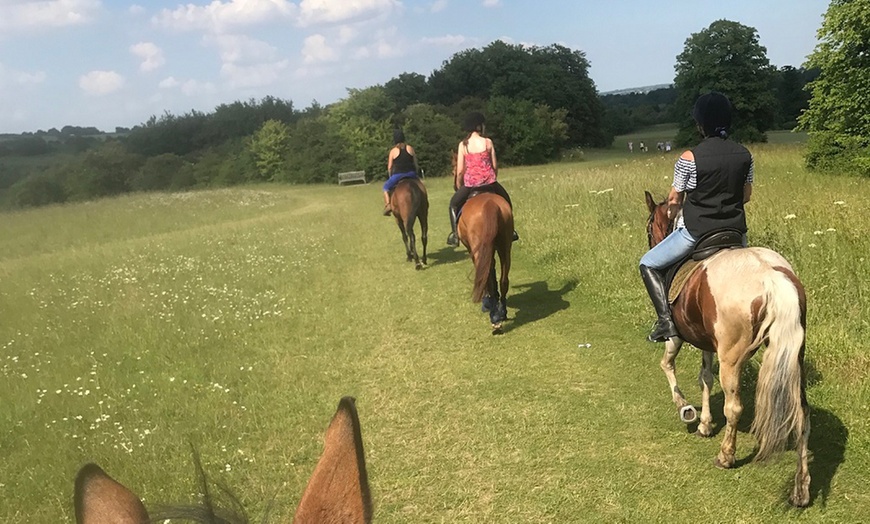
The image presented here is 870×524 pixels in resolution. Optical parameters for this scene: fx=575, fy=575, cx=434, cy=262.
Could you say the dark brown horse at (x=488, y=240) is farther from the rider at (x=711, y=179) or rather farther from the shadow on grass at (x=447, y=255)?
the shadow on grass at (x=447, y=255)

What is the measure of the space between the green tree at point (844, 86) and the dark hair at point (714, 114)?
14.6m

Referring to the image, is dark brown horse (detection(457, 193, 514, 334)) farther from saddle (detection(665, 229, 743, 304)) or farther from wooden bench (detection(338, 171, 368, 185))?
wooden bench (detection(338, 171, 368, 185))

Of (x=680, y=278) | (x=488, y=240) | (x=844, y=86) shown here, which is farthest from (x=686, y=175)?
(x=844, y=86)

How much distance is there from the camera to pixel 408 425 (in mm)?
4996

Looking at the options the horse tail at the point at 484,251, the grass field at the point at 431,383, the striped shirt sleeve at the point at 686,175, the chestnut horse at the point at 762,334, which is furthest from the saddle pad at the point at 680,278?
the horse tail at the point at 484,251

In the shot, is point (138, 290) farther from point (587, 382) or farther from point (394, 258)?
point (587, 382)

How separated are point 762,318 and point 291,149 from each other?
47612mm

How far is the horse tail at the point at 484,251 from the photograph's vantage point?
22.5 feet

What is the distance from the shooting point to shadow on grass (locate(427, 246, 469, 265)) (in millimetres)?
11998

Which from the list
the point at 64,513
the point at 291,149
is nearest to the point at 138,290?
the point at 64,513

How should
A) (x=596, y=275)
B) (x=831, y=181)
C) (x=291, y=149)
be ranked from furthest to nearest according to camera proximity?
Result: (x=291, y=149), (x=831, y=181), (x=596, y=275)

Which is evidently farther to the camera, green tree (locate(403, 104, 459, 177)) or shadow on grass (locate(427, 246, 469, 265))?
green tree (locate(403, 104, 459, 177))

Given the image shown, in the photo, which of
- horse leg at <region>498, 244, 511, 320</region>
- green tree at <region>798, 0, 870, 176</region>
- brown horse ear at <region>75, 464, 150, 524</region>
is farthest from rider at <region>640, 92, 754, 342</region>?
green tree at <region>798, 0, 870, 176</region>

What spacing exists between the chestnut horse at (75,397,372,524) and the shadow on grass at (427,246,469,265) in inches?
406
